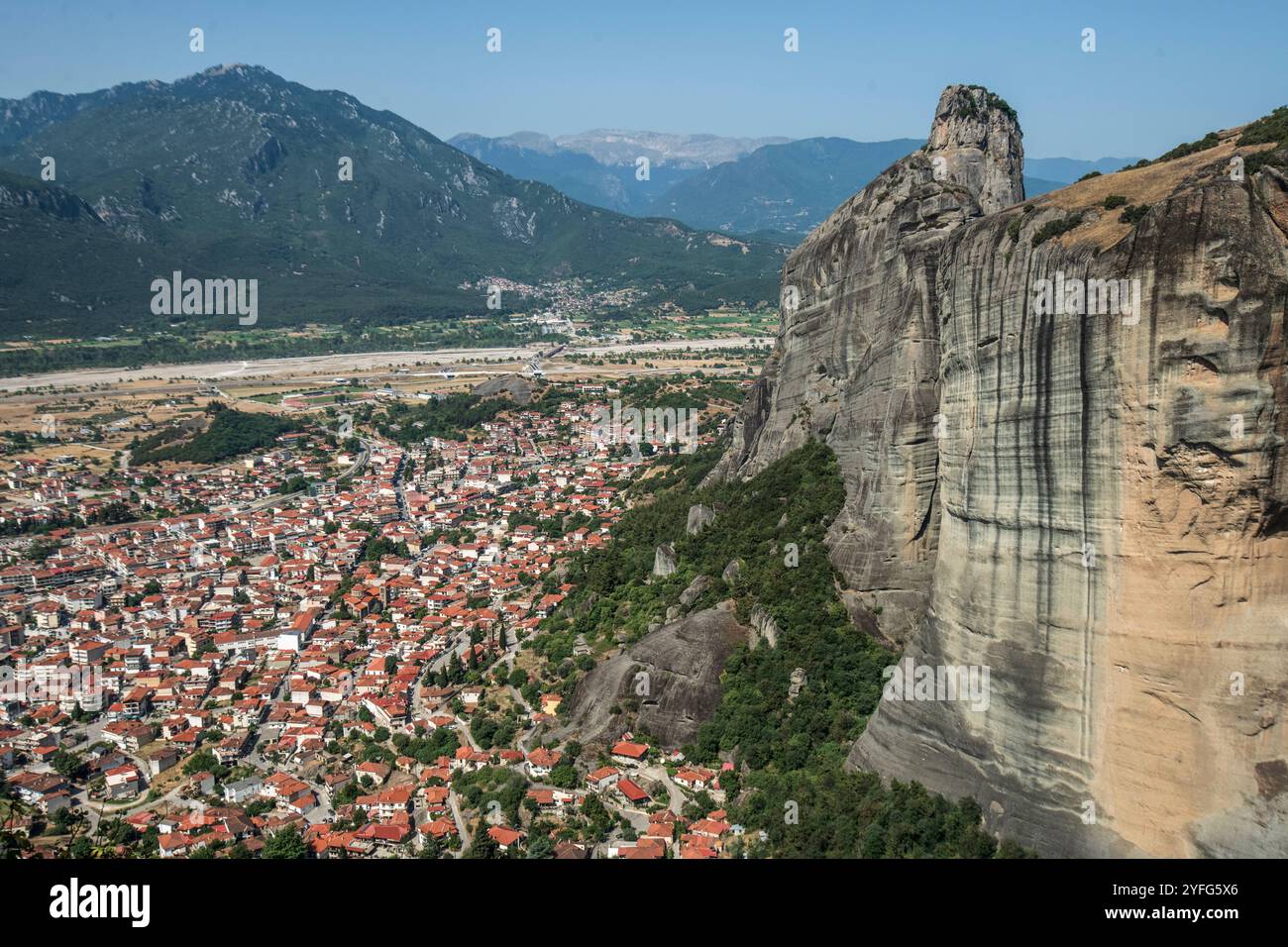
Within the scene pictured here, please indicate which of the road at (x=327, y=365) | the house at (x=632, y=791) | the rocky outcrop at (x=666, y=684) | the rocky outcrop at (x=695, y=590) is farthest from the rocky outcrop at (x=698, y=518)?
the road at (x=327, y=365)

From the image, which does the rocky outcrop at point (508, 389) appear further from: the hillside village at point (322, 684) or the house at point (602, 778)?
the house at point (602, 778)

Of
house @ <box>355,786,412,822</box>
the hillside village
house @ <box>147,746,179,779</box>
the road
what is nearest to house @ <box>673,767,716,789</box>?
the hillside village

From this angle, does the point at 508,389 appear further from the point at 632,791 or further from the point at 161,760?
the point at 632,791

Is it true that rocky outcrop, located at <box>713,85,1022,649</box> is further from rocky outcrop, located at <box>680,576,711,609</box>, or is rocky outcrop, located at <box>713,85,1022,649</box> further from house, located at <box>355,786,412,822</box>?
house, located at <box>355,786,412,822</box>

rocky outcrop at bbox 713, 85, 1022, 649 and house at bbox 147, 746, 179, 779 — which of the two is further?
house at bbox 147, 746, 179, 779

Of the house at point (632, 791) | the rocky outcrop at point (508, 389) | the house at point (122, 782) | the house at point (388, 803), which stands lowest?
the house at point (122, 782)
